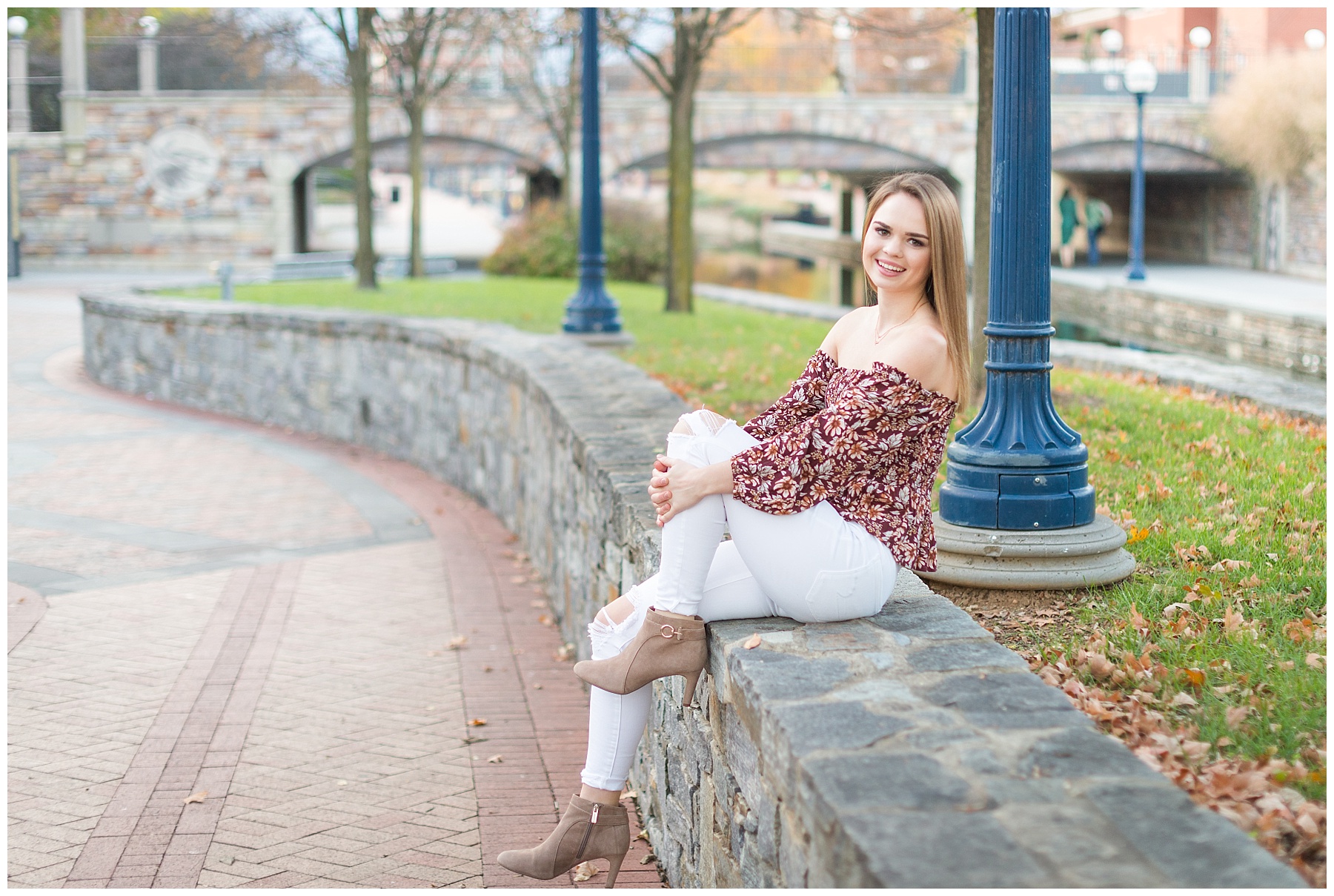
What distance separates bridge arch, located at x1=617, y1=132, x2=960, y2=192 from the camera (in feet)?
119

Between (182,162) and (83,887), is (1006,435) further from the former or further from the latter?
(182,162)

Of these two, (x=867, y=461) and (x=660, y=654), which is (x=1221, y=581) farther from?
(x=660, y=654)

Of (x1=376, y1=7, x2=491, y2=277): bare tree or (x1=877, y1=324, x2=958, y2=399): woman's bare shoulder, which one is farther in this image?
(x1=376, y1=7, x2=491, y2=277): bare tree

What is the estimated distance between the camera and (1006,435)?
→ 427 centimetres

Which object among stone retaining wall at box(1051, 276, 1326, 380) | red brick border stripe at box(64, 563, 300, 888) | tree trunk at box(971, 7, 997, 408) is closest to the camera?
red brick border stripe at box(64, 563, 300, 888)

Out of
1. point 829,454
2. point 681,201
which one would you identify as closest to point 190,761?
point 829,454

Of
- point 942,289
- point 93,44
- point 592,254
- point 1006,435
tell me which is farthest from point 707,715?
point 93,44

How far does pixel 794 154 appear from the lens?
3912 cm

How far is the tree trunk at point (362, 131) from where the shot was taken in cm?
1827

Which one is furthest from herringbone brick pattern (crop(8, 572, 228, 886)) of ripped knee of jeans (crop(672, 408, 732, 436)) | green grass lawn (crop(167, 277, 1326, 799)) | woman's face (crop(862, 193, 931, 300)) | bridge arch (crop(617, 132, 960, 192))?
bridge arch (crop(617, 132, 960, 192))

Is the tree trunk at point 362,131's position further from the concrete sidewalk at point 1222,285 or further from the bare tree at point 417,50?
Answer: the concrete sidewalk at point 1222,285

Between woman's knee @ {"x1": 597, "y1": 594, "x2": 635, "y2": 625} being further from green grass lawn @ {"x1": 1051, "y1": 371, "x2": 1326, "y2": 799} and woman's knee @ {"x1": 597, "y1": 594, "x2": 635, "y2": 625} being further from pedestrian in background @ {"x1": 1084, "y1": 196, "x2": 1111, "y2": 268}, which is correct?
pedestrian in background @ {"x1": 1084, "y1": 196, "x2": 1111, "y2": 268}

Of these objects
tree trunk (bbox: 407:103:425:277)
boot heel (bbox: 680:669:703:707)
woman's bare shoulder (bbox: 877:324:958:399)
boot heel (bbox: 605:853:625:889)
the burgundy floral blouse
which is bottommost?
boot heel (bbox: 605:853:625:889)

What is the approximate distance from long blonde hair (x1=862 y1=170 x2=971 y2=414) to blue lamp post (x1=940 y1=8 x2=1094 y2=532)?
0.87 m
